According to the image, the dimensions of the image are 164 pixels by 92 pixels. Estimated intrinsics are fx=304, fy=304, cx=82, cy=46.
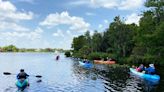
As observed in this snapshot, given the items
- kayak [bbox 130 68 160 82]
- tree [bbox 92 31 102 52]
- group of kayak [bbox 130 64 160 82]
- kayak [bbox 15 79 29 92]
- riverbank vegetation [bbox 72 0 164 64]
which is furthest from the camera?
tree [bbox 92 31 102 52]

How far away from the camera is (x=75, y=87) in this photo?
39781 millimetres

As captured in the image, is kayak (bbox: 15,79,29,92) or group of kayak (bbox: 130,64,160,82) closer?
kayak (bbox: 15,79,29,92)

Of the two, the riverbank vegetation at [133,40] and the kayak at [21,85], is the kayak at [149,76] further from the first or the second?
the kayak at [21,85]

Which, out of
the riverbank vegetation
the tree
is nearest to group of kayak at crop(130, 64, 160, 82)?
the riverbank vegetation

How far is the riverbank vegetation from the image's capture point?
68.2 metres

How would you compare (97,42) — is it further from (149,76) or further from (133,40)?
(149,76)

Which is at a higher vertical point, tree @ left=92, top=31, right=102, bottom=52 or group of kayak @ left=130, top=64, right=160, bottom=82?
tree @ left=92, top=31, right=102, bottom=52

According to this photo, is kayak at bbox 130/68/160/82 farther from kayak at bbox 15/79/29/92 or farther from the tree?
the tree

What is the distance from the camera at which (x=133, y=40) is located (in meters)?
89.0

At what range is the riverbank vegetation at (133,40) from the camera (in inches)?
2687

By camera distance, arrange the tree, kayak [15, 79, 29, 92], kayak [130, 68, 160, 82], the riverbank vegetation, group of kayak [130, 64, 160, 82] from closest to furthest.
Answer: kayak [15, 79, 29, 92], kayak [130, 68, 160, 82], group of kayak [130, 64, 160, 82], the riverbank vegetation, the tree

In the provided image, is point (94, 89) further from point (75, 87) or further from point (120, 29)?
point (120, 29)

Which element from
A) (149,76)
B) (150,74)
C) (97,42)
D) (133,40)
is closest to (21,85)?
(149,76)

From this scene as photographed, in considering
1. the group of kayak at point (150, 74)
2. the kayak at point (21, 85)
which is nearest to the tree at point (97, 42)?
the group of kayak at point (150, 74)
